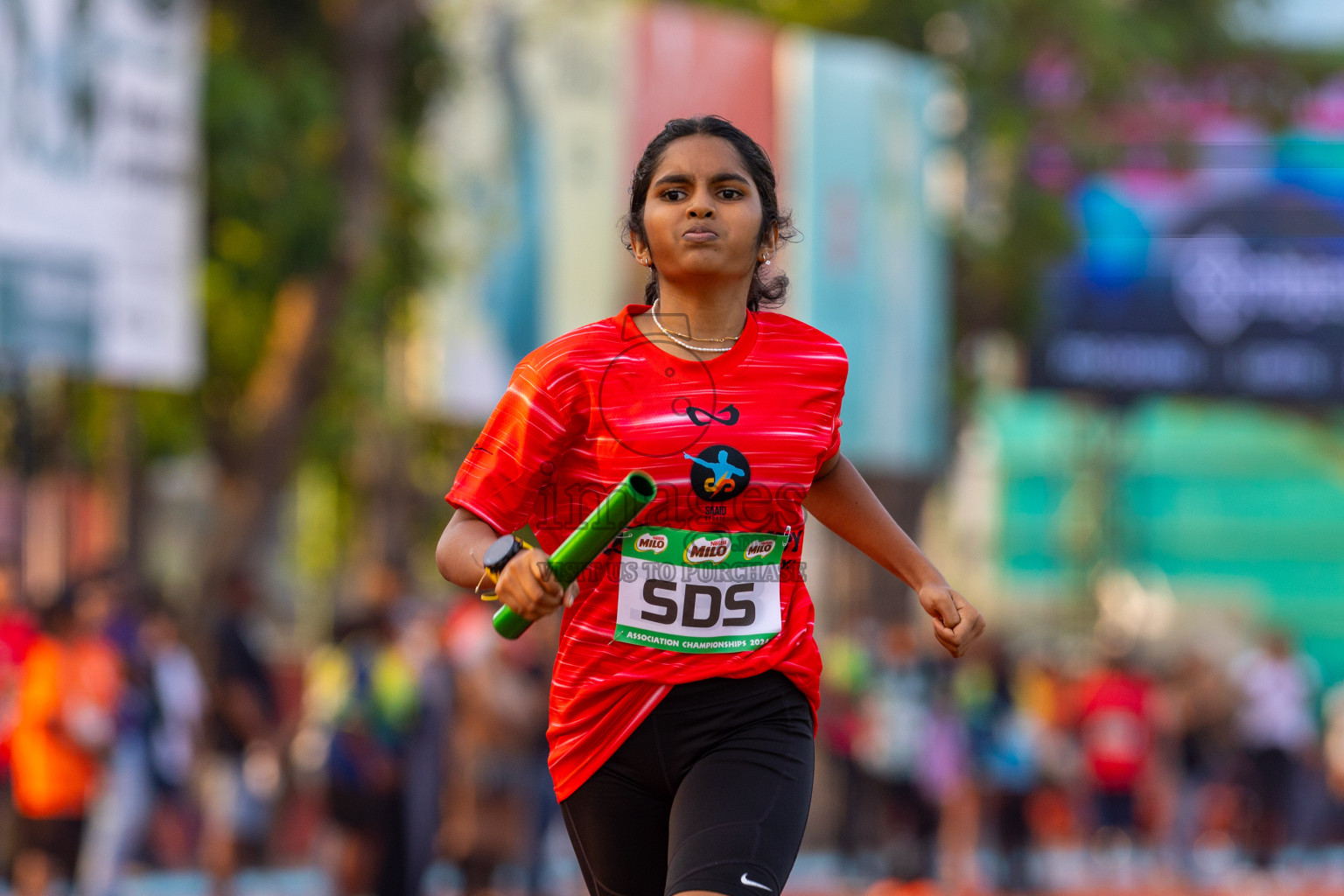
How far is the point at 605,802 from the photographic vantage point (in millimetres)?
4227

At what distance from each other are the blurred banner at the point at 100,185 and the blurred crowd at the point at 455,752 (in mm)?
1295

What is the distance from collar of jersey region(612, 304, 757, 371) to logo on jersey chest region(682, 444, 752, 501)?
17cm

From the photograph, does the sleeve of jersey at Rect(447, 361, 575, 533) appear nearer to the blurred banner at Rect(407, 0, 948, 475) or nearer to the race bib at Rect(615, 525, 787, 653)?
the race bib at Rect(615, 525, 787, 653)

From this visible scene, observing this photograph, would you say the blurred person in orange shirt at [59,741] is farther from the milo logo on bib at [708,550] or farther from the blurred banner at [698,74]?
the blurred banner at [698,74]

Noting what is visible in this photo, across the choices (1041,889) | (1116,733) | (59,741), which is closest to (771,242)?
(59,741)

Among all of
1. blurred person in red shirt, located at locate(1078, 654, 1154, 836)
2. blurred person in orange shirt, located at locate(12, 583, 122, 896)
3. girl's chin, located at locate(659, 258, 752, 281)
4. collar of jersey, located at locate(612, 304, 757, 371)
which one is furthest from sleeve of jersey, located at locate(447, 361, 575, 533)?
blurred person in red shirt, located at locate(1078, 654, 1154, 836)

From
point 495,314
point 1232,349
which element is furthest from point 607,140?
point 1232,349

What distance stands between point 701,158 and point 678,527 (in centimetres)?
68

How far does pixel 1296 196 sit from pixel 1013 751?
9.48 m

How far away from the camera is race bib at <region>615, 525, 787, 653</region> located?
4152 millimetres

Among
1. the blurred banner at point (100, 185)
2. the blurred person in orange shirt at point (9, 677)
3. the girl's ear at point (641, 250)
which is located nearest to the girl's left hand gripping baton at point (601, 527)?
the girl's ear at point (641, 250)

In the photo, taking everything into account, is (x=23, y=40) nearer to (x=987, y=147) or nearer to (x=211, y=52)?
(x=211, y=52)

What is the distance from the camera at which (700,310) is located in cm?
427

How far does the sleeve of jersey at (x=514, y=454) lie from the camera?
411 centimetres
